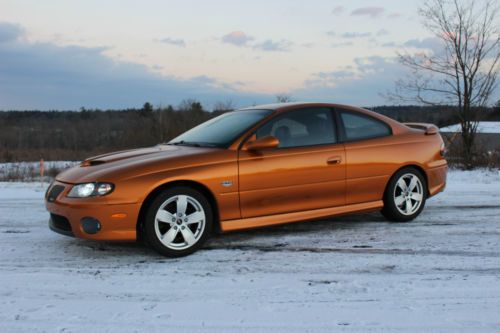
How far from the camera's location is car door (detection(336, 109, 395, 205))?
5.46 meters

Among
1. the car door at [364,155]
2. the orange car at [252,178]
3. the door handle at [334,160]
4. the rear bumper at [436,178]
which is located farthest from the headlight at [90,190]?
the rear bumper at [436,178]

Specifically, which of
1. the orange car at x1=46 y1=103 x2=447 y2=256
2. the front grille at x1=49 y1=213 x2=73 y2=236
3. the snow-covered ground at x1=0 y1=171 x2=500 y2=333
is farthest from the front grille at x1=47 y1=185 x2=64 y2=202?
the snow-covered ground at x1=0 y1=171 x2=500 y2=333

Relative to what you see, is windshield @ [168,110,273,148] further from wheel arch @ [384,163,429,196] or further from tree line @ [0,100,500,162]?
tree line @ [0,100,500,162]

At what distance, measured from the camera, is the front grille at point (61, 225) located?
4438 mm

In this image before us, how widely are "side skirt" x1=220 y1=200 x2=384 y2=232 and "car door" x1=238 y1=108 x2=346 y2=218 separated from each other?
51mm

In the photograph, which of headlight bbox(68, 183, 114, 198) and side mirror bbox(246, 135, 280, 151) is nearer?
headlight bbox(68, 183, 114, 198)

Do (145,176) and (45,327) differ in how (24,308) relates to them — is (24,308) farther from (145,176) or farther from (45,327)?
(145,176)

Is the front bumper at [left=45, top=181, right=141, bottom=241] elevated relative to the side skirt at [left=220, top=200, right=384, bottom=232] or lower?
elevated

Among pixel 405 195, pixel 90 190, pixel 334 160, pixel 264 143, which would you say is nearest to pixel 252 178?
pixel 264 143

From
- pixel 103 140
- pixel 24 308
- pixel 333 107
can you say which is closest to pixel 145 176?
pixel 24 308

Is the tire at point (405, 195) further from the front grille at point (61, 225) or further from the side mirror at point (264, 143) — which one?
the front grille at point (61, 225)

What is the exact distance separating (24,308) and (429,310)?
2.83m

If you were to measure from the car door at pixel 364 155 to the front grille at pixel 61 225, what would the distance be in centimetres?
300

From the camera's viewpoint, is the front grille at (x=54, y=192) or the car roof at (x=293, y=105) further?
the car roof at (x=293, y=105)
